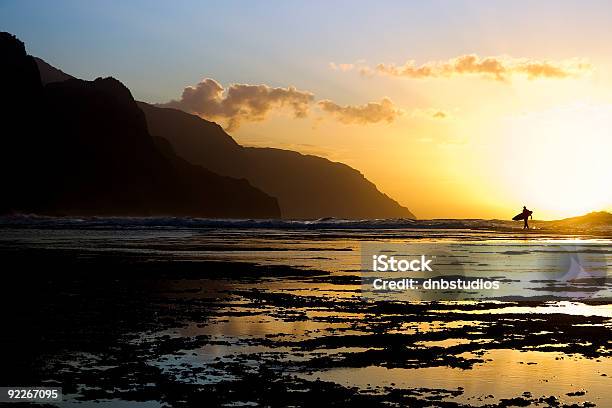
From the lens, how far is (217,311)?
1827 cm

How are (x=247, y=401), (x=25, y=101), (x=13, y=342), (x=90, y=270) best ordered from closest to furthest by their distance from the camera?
(x=247, y=401)
(x=13, y=342)
(x=90, y=270)
(x=25, y=101)

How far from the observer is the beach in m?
10.6

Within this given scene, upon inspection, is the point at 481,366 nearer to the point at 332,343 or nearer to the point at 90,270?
the point at 332,343

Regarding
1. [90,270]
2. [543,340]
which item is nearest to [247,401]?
[543,340]

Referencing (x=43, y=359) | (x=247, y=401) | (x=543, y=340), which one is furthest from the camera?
(x=543, y=340)

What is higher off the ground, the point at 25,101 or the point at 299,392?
the point at 25,101

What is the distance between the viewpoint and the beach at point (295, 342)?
1058cm

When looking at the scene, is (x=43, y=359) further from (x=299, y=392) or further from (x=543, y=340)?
(x=543, y=340)

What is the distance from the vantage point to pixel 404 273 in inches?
1143

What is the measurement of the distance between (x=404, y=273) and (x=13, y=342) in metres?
18.0

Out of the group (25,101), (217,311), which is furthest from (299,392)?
(25,101)

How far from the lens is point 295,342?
14234 mm

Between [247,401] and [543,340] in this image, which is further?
[543,340]

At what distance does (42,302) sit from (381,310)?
8586mm
